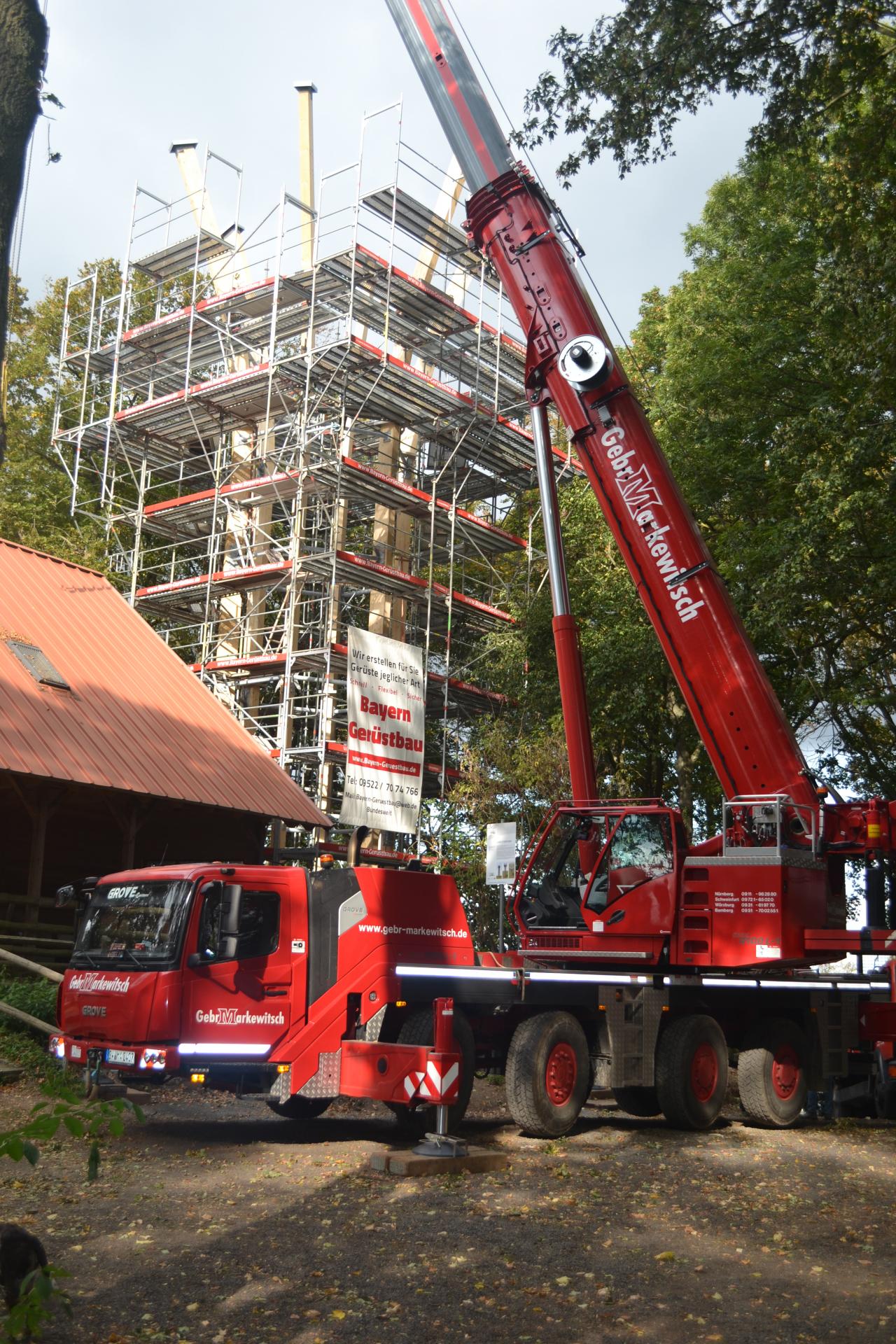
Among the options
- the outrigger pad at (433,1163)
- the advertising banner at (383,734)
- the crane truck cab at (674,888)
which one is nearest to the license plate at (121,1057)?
the outrigger pad at (433,1163)

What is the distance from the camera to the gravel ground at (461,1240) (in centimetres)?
633

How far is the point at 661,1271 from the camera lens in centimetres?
730

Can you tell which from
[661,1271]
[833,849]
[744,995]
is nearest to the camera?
[661,1271]

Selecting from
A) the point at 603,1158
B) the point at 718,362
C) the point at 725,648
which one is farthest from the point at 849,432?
the point at 603,1158

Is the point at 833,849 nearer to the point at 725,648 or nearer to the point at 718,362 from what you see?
the point at 725,648

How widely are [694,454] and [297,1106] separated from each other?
50.2 feet

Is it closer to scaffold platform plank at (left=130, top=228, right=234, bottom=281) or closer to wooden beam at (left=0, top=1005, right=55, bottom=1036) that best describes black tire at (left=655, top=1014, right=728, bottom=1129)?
wooden beam at (left=0, top=1005, right=55, bottom=1036)

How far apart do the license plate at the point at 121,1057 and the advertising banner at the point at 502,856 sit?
5.09 meters

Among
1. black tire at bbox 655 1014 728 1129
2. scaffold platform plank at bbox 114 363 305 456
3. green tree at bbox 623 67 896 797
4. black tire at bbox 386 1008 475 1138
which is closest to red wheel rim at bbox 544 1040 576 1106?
black tire at bbox 386 1008 475 1138

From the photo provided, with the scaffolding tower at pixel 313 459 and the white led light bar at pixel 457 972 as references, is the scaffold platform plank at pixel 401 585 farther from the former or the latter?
the white led light bar at pixel 457 972

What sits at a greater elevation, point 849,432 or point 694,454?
point 694,454

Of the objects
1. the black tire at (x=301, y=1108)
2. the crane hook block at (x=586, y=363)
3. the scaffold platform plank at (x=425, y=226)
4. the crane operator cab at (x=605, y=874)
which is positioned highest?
the scaffold platform plank at (x=425, y=226)

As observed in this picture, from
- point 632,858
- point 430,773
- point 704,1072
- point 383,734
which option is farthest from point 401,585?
point 704,1072

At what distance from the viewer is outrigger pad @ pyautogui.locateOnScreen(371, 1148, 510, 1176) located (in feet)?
32.1
